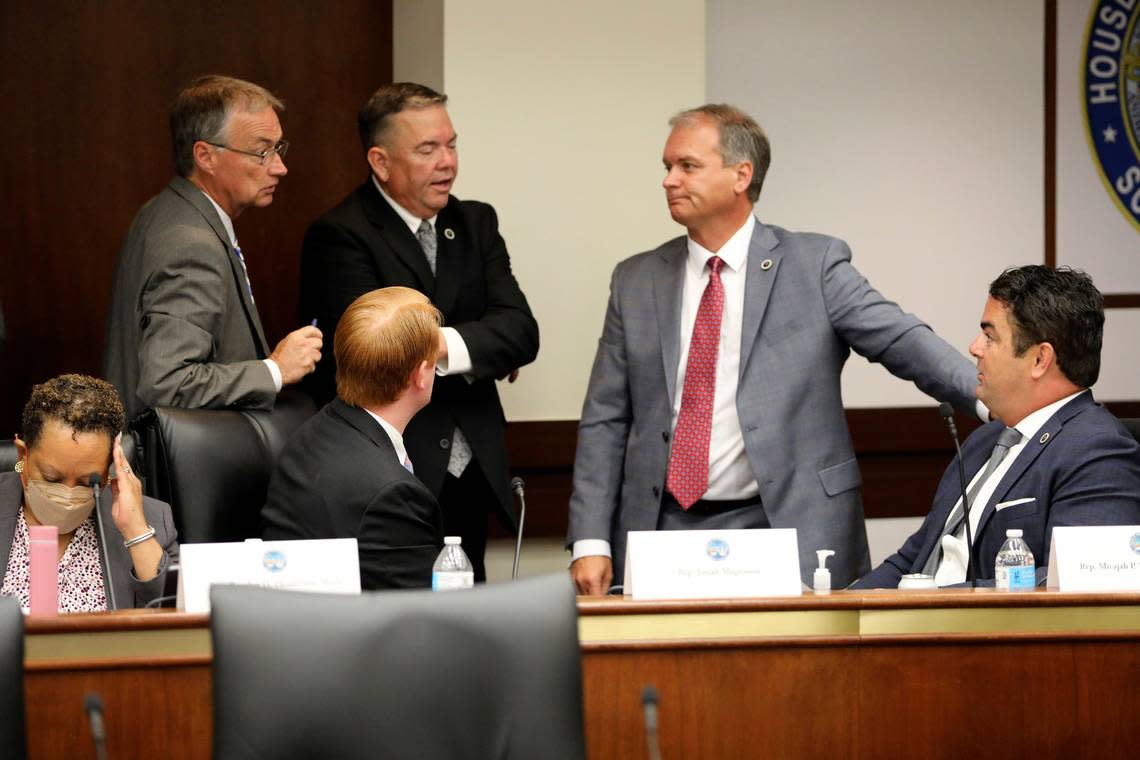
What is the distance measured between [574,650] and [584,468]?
5.94 ft

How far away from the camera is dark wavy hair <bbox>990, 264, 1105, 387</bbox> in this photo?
3158 mm

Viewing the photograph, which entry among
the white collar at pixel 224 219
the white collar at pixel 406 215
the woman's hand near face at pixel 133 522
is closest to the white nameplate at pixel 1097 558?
the woman's hand near face at pixel 133 522

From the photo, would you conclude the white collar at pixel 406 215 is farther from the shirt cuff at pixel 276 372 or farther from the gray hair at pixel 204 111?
the shirt cuff at pixel 276 372

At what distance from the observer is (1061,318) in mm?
3154

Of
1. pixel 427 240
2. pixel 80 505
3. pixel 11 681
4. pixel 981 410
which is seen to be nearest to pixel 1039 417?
pixel 981 410

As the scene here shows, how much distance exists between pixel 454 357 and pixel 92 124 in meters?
1.62

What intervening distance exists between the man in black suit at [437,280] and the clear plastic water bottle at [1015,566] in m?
1.47

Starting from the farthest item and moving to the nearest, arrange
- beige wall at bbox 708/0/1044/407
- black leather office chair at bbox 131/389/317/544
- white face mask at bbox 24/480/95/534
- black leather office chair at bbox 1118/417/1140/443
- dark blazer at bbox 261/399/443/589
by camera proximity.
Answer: beige wall at bbox 708/0/1044/407 < black leather office chair at bbox 1118/417/1140/443 < black leather office chair at bbox 131/389/317/544 < white face mask at bbox 24/480/95/534 < dark blazer at bbox 261/399/443/589

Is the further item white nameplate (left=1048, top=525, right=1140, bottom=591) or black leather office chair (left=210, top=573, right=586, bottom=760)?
white nameplate (left=1048, top=525, right=1140, bottom=591)

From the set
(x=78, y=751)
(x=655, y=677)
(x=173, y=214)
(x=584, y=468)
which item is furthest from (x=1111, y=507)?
(x=173, y=214)

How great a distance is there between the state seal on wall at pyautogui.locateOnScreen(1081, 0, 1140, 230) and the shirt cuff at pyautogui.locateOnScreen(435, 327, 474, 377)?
256 cm

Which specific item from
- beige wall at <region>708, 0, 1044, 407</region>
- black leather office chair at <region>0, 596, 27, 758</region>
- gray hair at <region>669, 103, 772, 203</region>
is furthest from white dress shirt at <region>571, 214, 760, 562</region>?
black leather office chair at <region>0, 596, 27, 758</region>

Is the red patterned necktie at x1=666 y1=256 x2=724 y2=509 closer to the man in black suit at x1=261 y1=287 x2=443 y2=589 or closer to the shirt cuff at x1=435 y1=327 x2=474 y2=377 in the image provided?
→ the shirt cuff at x1=435 y1=327 x2=474 y2=377

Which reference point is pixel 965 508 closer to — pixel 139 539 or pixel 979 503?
pixel 979 503
